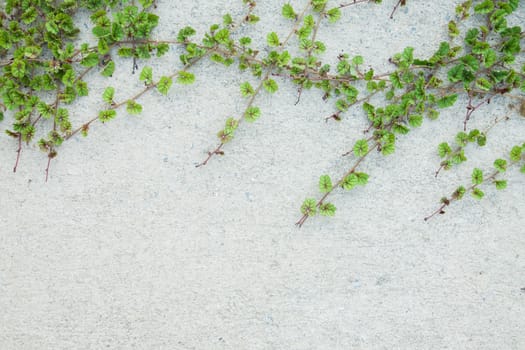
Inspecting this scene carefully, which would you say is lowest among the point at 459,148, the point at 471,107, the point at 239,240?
the point at 239,240

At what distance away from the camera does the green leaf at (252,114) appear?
1884mm

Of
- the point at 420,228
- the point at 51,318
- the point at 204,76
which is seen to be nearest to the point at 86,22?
the point at 204,76

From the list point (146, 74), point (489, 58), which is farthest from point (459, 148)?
point (146, 74)

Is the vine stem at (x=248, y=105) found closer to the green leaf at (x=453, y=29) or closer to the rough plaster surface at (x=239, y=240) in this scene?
the rough plaster surface at (x=239, y=240)

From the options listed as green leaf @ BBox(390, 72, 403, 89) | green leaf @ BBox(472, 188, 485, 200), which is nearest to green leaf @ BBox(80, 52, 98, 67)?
green leaf @ BBox(390, 72, 403, 89)

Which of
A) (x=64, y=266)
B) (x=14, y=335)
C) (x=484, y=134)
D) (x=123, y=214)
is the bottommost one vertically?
(x=14, y=335)

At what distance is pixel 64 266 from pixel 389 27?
1.62 metres

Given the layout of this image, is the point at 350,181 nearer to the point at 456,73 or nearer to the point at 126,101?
the point at 456,73

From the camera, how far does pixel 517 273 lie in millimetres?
1955

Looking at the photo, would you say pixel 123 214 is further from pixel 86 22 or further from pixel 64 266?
pixel 86 22

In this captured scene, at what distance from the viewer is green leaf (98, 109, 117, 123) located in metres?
1.86

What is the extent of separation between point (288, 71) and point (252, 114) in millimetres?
244

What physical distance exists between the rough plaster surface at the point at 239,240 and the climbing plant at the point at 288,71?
0.05 m

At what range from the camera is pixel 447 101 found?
1.91 metres
